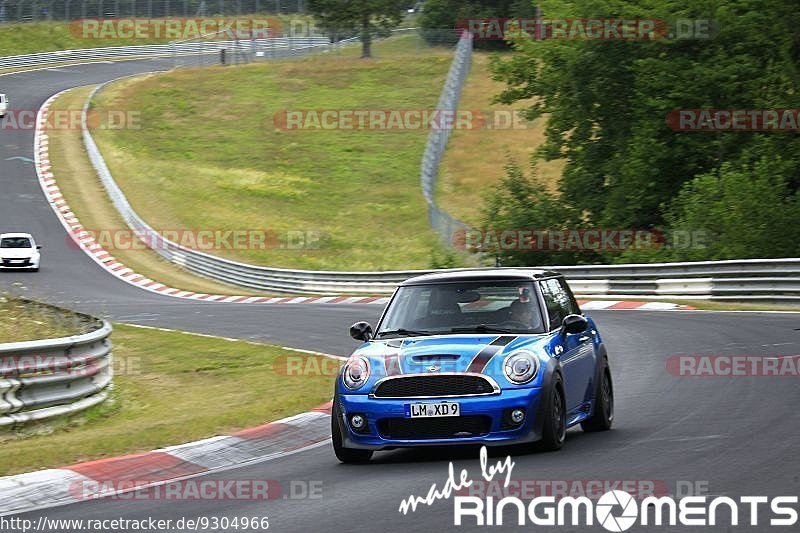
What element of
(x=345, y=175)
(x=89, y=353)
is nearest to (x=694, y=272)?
(x=89, y=353)

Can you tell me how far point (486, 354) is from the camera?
9484 mm

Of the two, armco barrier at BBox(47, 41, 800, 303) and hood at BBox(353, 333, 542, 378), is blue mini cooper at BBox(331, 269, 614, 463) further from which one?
armco barrier at BBox(47, 41, 800, 303)

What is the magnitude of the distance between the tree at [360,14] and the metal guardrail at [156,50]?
483 cm

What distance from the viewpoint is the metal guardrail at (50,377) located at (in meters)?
11.8

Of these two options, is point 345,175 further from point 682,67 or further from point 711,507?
point 711,507

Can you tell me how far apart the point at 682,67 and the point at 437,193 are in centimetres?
1923

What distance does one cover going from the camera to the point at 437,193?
53.9m

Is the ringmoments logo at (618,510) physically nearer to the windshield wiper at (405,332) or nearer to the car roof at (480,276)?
the windshield wiper at (405,332)

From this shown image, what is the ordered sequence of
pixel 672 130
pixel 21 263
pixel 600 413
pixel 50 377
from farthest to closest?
pixel 21 263, pixel 672 130, pixel 50 377, pixel 600 413

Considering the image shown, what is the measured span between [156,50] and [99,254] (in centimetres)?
5362

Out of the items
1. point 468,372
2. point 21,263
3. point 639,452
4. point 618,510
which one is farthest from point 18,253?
point 618,510

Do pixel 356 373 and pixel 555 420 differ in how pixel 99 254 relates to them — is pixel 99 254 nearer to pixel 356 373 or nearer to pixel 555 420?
pixel 356 373

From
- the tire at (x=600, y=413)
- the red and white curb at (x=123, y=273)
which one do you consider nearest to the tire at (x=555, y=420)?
the tire at (x=600, y=413)

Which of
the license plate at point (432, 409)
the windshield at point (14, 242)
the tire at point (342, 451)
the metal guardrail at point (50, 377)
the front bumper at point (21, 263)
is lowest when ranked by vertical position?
the front bumper at point (21, 263)
